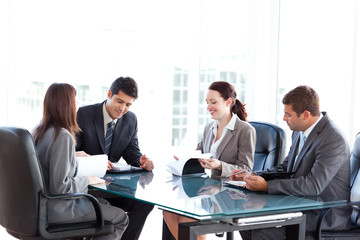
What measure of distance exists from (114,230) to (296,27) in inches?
131

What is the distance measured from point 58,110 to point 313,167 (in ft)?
5.04

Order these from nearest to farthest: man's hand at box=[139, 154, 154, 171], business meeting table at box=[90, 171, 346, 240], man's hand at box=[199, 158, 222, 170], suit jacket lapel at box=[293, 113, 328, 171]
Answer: business meeting table at box=[90, 171, 346, 240]
suit jacket lapel at box=[293, 113, 328, 171]
man's hand at box=[199, 158, 222, 170]
man's hand at box=[139, 154, 154, 171]

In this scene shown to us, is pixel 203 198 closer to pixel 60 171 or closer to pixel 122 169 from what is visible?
pixel 60 171

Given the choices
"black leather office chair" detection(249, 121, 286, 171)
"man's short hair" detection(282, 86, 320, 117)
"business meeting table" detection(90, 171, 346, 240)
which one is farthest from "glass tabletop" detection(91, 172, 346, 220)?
"black leather office chair" detection(249, 121, 286, 171)

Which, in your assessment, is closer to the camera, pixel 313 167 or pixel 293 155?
pixel 313 167

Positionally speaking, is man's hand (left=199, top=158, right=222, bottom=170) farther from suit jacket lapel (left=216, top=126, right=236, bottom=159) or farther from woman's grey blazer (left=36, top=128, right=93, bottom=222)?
woman's grey blazer (left=36, top=128, right=93, bottom=222)

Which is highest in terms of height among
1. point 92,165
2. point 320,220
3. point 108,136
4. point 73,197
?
point 108,136

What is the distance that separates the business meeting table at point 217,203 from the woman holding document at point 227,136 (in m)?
0.32

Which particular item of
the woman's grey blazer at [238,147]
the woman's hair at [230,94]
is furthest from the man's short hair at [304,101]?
the woman's hair at [230,94]

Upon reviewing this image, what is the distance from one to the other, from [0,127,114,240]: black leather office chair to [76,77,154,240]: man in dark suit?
1.03m

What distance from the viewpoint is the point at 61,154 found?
290 centimetres

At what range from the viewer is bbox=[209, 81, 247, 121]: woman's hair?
399 cm

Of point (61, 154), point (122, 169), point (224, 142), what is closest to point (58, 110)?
point (61, 154)

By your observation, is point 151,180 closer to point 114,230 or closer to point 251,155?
point 114,230
